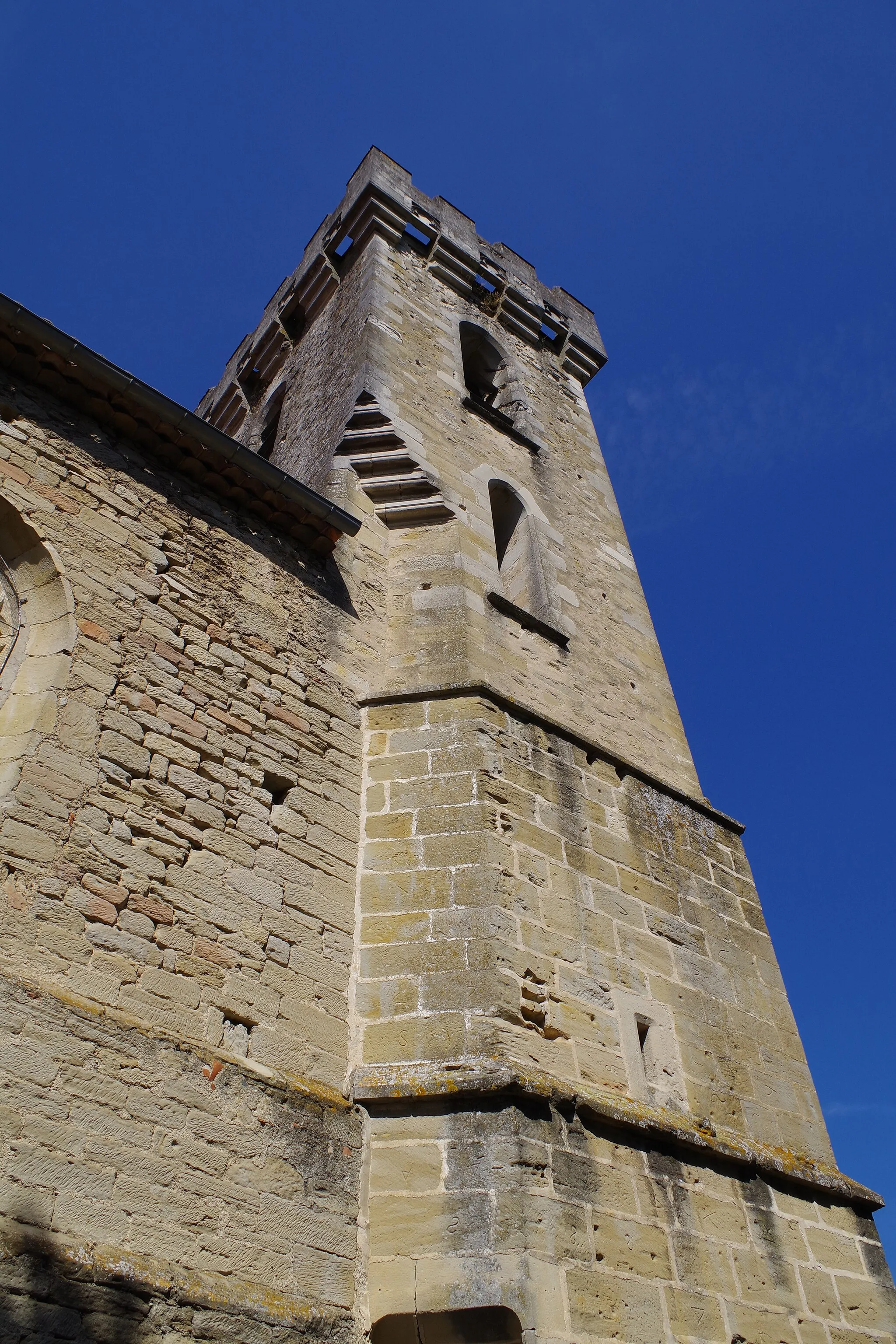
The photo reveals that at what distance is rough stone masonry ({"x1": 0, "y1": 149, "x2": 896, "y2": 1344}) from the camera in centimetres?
368

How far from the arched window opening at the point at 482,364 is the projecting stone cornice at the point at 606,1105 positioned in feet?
24.2

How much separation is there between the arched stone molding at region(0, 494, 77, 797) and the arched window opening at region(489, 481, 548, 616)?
346 centimetres

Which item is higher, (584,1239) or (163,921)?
(163,921)

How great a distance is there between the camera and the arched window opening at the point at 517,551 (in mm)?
7766

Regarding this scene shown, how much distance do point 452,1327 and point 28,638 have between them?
316 centimetres

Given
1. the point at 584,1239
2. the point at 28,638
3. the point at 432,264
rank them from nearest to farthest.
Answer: the point at 584,1239
the point at 28,638
the point at 432,264

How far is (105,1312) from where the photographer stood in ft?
10.6

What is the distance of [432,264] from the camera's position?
10797 millimetres

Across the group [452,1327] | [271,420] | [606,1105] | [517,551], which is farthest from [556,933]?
[271,420]

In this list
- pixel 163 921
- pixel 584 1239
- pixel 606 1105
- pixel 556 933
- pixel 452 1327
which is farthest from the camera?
pixel 556 933

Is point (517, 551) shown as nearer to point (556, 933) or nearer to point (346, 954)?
point (556, 933)

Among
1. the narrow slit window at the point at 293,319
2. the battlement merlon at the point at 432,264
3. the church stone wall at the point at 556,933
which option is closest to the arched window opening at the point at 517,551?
the church stone wall at the point at 556,933

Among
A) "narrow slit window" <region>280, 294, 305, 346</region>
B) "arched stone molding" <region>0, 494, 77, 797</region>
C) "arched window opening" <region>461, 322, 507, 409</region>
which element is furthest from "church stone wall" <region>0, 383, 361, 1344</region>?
"narrow slit window" <region>280, 294, 305, 346</region>

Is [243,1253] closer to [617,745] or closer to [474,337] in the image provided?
[617,745]
